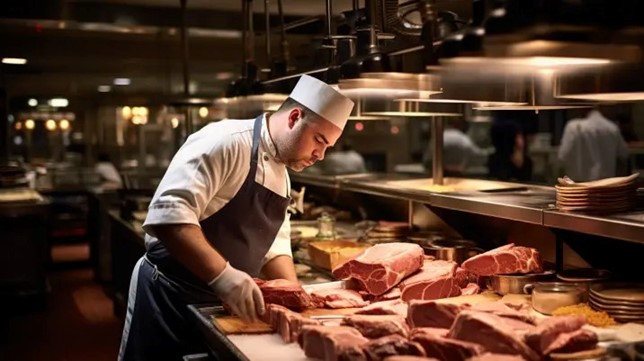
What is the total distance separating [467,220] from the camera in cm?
401

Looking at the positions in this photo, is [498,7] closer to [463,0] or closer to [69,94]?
[463,0]

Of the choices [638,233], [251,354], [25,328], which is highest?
[638,233]

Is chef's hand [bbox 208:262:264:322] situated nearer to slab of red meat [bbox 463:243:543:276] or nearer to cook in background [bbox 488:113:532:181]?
slab of red meat [bbox 463:243:543:276]

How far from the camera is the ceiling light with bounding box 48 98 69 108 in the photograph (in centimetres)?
994

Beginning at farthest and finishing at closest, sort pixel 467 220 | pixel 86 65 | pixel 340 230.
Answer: pixel 86 65 < pixel 340 230 < pixel 467 220

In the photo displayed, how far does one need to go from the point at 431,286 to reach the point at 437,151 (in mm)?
1805

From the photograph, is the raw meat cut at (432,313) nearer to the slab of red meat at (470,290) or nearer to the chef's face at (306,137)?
the slab of red meat at (470,290)

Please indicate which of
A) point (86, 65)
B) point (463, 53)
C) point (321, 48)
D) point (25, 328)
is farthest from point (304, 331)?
point (86, 65)

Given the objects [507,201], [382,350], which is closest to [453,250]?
[507,201]

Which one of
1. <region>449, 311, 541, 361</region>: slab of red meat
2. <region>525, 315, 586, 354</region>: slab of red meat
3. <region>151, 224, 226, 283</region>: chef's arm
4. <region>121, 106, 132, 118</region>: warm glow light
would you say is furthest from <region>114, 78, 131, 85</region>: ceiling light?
<region>525, 315, 586, 354</region>: slab of red meat

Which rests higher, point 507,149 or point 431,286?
point 507,149

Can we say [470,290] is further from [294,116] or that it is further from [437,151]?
[437,151]

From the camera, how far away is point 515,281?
3.01 metres

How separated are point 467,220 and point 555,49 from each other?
86.9 inches
